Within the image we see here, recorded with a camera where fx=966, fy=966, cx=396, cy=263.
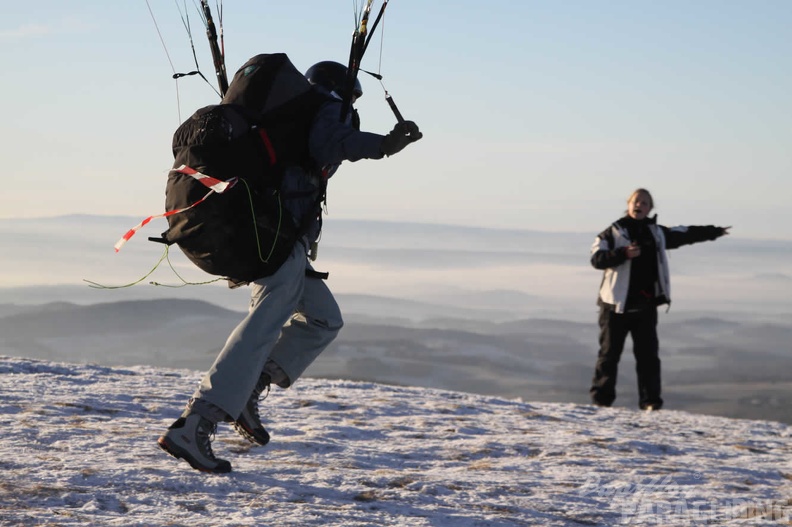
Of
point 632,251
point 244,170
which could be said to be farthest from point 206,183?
point 632,251

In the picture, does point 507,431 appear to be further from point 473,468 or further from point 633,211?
point 633,211

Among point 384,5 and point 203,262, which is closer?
point 203,262

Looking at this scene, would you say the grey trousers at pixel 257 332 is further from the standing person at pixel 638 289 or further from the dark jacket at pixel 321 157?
the standing person at pixel 638 289

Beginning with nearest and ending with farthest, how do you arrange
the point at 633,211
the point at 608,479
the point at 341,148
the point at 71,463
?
1. the point at 341,148
2. the point at 71,463
3. the point at 608,479
4. the point at 633,211

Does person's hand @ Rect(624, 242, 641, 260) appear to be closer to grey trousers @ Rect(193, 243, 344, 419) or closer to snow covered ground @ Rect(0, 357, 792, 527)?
snow covered ground @ Rect(0, 357, 792, 527)

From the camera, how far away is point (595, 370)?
10109 millimetres

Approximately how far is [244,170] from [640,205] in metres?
6.47

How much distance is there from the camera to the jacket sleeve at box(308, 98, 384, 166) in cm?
425

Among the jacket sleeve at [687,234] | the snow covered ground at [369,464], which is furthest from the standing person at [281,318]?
the jacket sleeve at [687,234]

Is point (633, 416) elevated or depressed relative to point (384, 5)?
depressed

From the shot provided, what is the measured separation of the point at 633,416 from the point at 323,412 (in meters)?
3.16

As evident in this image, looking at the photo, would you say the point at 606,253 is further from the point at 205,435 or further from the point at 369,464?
the point at 205,435

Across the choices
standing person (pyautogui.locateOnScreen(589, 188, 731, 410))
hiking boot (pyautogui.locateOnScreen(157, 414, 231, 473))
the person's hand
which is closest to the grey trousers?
hiking boot (pyautogui.locateOnScreen(157, 414, 231, 473))

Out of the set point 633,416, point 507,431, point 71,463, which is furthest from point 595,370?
point 71,463
